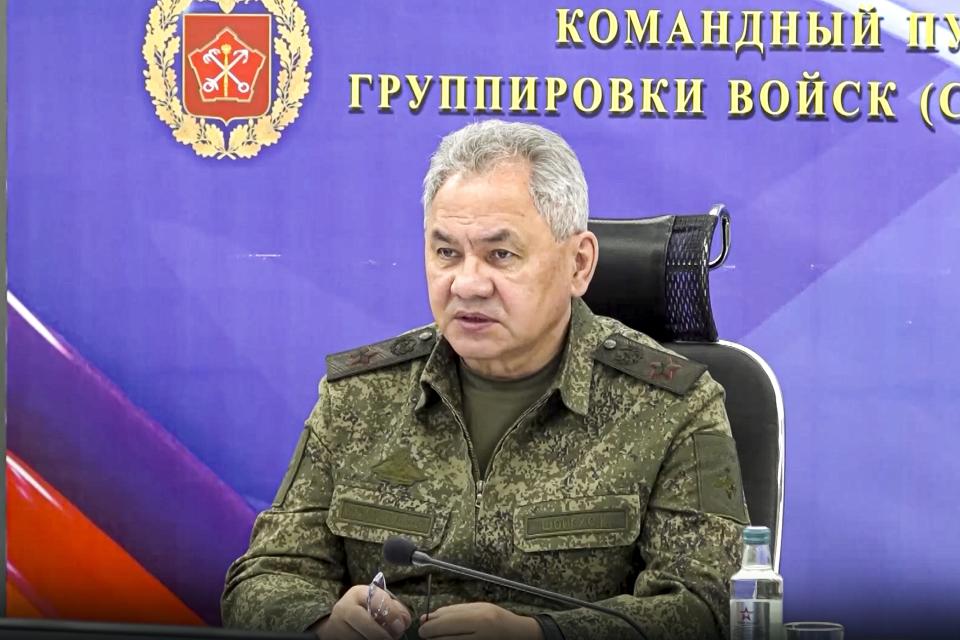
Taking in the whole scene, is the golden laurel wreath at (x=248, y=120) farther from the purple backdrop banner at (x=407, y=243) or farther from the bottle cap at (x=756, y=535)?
the bottle cap at (x=756, y=535)

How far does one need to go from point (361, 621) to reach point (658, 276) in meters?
0.72

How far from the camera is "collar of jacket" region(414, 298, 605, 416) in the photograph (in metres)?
1.81

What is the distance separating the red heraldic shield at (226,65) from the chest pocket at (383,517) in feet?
5.63

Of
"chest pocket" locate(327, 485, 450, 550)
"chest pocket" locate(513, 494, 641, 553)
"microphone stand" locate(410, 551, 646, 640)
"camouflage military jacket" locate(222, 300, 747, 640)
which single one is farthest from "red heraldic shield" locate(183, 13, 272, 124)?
"microphone stand" locate(410, 551, 646, 640)

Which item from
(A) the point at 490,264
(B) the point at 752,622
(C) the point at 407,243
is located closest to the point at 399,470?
(A) the point at 490,264

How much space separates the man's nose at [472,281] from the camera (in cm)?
179

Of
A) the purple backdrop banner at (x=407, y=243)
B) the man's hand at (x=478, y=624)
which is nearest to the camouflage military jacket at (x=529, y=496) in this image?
the man's hand at (x=478, y=624)

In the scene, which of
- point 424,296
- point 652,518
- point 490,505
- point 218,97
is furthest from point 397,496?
point 218,97

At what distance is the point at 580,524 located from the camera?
5.73ft

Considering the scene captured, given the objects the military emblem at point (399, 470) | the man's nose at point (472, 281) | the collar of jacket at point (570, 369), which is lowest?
the military emblem at point (399, 470)

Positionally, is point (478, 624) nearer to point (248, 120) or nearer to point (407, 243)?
point (407, 243)

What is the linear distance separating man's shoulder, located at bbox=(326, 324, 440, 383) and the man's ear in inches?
8.3

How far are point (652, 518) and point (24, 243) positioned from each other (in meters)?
2.15

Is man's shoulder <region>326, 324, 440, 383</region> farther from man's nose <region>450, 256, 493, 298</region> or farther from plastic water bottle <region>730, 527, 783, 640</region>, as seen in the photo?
plastic water bottle <region>730, 527, 783, 640</region>
